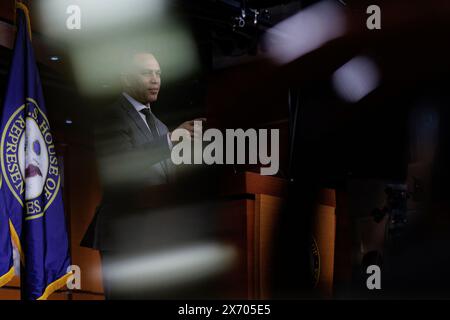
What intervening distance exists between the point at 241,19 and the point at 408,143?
1251 millimetres

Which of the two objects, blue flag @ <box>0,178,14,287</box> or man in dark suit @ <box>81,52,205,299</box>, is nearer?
man in dark suit @ <box>81,52,205,299</box>

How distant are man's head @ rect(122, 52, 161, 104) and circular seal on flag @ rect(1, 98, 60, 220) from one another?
1.29ft

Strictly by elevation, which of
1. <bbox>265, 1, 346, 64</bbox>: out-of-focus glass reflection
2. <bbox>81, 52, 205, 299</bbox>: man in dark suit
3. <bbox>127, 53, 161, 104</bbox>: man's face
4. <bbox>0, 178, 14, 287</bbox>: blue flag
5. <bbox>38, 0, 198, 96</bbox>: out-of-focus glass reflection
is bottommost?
<bbox>0, 178, 14, 287</bbox>: blue flag

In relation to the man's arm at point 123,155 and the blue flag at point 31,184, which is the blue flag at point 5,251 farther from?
the man's arm at point 123,155

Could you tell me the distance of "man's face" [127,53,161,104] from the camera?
7.03 ft

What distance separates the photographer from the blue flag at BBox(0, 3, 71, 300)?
218cm

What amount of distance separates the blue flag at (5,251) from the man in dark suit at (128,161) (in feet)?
1.39

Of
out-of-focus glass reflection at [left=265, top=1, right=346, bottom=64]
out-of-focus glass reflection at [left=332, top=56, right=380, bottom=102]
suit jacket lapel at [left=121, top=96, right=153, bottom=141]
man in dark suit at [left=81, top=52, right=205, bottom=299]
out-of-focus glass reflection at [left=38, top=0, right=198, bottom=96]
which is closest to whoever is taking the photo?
man in dark suit at [left=81, top=52, right=205, bottom=299]

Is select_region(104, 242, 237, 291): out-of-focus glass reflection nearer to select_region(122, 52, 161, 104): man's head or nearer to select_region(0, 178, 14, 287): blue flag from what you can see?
select_region(0, 178, 14, 287): blue flag

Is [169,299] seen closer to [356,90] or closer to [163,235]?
[163,235]

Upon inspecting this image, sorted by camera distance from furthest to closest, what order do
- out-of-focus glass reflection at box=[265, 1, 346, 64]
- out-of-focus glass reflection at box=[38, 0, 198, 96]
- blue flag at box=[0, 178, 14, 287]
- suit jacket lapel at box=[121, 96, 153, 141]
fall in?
1. out-of-focus glass reflection at box=[265, 1, 346, 64]
2. out-of-focus glass reflection at box=[38, 0, 198, 96]
3. blue flag at box=[0, 178, 14, 287]
4. suit jacket lapel at box=[121, 96, 153, 141]

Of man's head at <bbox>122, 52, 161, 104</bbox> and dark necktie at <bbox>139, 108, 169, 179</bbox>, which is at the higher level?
man's head at <bbox>122, 52, 161, 104</bbox>

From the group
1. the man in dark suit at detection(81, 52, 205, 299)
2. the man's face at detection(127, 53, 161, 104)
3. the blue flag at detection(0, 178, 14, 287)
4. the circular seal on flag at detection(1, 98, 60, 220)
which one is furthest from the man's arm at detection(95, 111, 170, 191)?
the blue flag at detection(0, 178, 14, 287)

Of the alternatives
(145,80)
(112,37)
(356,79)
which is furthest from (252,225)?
(356,79)
